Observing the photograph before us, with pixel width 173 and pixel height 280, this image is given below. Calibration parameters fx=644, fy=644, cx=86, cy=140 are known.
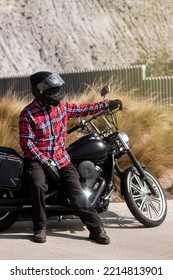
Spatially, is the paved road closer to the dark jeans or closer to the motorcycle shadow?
the motorcycle shadow

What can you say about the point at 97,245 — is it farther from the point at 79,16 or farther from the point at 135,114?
the point at 79,16

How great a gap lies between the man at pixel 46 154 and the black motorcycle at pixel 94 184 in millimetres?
139

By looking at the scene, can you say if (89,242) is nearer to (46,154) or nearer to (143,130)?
(46,154)

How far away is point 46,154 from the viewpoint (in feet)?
19.7

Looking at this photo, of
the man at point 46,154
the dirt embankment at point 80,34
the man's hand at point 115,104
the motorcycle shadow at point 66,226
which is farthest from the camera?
the dirt embankment at point 80,34

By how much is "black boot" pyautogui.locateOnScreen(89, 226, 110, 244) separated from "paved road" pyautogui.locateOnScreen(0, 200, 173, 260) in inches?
2.0

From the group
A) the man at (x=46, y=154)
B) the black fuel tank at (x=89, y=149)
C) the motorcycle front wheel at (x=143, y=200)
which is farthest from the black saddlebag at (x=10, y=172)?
the motorcycle front wheel at (x=143, y=200)

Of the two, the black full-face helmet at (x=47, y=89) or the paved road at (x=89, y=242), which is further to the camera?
the black full-face helmet at (x=47, y=89)

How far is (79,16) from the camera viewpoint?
40.5m

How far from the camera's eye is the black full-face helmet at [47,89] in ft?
19.6

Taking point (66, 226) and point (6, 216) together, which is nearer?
point (6, 216)

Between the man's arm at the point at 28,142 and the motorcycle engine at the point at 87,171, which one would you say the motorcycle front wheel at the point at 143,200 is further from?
the man's arm at the point at 28,142

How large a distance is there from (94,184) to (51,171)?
22.2 inches

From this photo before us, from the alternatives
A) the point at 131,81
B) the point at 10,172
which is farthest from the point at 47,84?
the point at 131,81
